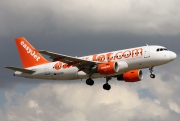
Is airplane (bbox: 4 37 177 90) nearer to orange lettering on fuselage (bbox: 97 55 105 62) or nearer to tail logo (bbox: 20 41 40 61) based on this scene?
orange lettering on fuselage (bbox: 97 55 105 62)

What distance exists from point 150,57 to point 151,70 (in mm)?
2143

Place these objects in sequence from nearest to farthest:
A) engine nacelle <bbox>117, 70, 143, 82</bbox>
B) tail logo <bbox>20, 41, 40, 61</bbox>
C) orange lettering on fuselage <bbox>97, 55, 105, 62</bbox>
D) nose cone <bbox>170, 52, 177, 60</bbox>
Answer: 1. nose cone <bbox>170, 52, 177, 60</bbox>
2. orange lettering on fuselage <bbox>97, 55, 105, 62</bbox>
3. engine nacelle <bbox>117, 70, 143, 82</bbox>
4. tail logo <bbox>20, 41, 40, 61</bbox>

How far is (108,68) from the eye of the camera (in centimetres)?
10494

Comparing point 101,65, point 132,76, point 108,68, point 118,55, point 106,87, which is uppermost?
point 118,55

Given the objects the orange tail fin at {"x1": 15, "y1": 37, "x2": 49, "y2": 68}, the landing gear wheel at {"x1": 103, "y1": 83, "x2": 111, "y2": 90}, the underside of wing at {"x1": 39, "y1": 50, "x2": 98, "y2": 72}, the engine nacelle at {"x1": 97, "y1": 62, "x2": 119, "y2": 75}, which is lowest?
the landing gear wheel at {"x1": 103, "y1": 83, "x2": 111, "y2": 90}

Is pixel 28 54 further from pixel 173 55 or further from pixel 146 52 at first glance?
pixel 173 55

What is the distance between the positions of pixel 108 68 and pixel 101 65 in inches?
65.0

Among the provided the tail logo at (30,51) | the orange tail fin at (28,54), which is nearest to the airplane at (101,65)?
the orange tail fin at (28,54)

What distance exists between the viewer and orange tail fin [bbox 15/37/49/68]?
391 ft

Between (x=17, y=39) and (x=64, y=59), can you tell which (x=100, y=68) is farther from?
(x=17, y=39)

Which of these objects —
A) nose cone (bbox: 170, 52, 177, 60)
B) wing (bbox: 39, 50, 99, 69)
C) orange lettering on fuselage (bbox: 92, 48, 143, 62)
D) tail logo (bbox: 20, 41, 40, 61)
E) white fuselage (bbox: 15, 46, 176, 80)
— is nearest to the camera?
wing (bbox: 39, 50, 99, 69)

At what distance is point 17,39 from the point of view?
412 feet

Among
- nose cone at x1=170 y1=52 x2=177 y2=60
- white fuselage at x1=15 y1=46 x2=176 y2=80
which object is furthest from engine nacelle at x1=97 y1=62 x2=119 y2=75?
nose cone at x1=170 y1=52 x2=177 y2=60

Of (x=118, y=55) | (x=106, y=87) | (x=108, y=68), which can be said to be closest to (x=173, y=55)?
(x=118, y=55)
